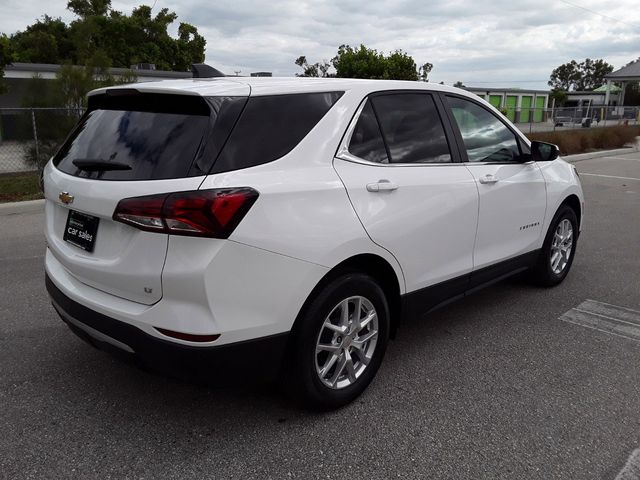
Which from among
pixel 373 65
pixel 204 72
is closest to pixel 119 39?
pixel 373 65

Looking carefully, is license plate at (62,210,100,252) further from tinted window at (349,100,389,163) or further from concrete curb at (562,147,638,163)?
concrete curb at (562,147,638,163)

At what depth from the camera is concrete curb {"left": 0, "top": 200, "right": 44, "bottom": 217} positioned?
8.88 m

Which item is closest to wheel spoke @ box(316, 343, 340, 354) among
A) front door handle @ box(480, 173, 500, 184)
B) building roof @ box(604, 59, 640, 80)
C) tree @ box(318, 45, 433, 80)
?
front door handle @ box(480, 173, 500, 184)

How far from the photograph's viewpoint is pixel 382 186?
9.82 feet

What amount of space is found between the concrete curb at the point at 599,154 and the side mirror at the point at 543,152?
14.3m

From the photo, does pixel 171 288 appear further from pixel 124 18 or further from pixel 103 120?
pixel 124 18

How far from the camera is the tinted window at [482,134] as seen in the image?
3840 millimetres

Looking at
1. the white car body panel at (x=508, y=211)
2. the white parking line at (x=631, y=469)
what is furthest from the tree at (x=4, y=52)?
the white parking line at (x=631, y=469)

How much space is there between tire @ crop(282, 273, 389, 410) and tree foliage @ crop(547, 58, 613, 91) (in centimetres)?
11529

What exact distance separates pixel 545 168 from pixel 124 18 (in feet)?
155

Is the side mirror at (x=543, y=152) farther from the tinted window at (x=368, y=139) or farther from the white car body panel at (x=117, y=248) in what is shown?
the white car body panel at (x=117, y=248)

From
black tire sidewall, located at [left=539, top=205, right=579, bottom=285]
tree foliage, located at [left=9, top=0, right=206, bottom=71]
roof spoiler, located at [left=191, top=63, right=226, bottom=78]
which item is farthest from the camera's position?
tree foliage, located at [left=9, top=0, right=206, bottom=71]

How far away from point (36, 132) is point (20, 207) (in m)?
3.05

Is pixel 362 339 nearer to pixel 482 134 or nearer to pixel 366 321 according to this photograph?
pixel 366 321
